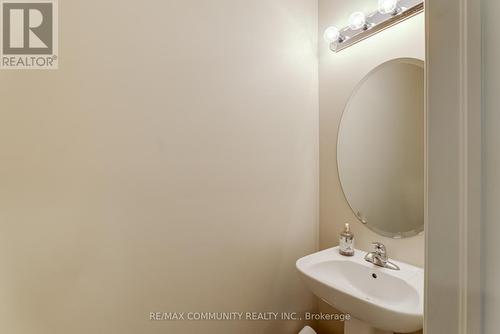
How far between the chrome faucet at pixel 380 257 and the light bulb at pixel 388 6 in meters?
1.01

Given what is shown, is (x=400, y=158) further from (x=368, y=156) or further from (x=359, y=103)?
(x=359, y=103)

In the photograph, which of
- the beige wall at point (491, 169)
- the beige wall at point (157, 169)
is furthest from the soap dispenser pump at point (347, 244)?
the beige wall at point (491, 169)

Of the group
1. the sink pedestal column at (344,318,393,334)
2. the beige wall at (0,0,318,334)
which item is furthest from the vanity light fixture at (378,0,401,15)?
the sink pedestal column at (344,318,393,334)

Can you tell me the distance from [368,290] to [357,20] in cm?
124

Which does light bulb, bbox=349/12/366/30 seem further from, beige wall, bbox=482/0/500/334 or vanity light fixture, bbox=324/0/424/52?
beige wall, bbox=482/0/500/334

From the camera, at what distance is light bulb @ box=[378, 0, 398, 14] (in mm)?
1037

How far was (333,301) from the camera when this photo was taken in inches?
37.9

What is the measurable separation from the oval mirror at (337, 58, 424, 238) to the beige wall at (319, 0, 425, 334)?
0.16 feet

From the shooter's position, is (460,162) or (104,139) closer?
(460,162)

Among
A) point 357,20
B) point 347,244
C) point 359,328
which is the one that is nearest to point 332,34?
point 357,20

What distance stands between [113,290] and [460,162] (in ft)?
4.57

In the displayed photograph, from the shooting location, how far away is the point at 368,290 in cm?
109

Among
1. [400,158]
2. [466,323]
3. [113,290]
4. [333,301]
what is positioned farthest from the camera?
[113,290]

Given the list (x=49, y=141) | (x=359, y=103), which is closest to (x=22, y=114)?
(x=49, y=141)
